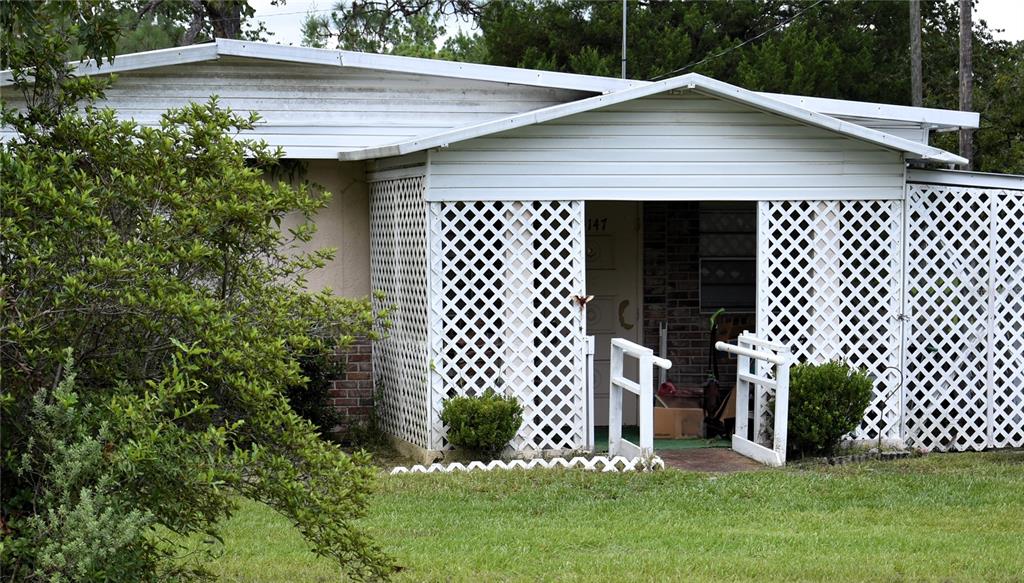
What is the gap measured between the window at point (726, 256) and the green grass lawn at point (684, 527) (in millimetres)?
3899

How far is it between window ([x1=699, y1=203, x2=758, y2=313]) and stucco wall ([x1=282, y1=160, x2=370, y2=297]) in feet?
12.2

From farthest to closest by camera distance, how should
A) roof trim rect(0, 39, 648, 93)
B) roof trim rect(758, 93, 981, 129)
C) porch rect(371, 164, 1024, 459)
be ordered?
roof trim rect(758, 93, 981, 129) → roof trim rect(0, 39, 648, 93) → porch rect(371, 164, 1024, 459)

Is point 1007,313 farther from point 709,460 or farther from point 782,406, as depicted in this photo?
point 709,460

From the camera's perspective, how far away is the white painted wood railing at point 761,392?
10.5 meters

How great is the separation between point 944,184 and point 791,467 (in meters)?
3.02

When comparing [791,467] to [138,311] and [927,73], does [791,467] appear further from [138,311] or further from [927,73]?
[927,73]

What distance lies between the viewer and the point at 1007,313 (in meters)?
11.8

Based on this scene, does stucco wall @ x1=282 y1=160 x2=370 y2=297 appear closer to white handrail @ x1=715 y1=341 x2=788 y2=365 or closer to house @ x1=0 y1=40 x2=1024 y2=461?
house @ x1=0 y1=40 x2=1024 y2=461

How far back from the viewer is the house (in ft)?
35.4

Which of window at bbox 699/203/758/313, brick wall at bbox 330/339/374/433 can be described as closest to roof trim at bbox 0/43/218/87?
brick wall at bbox 330/339/374/433

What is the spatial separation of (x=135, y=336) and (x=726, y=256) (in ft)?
31.4

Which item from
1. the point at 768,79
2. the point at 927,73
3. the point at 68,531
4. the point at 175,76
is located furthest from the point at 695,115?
the point at 927,73

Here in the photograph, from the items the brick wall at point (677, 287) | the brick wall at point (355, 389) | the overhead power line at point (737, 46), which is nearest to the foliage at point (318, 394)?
the brick wall at point (355, 389)

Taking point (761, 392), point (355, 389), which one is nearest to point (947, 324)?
point (761, 392)
